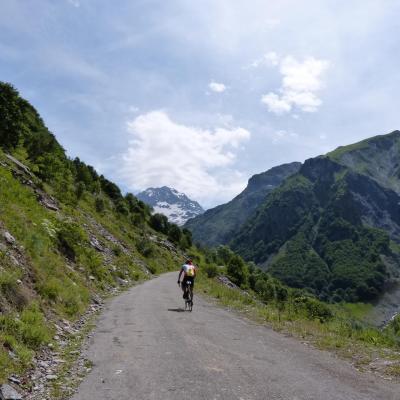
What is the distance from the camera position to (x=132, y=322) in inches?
671

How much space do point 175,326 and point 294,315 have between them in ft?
26.8

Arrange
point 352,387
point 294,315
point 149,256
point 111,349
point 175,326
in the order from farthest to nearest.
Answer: point 149,256, point 294,315, point 175,326, point 111,349, point 352,387

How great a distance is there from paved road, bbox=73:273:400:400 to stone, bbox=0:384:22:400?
1.32 m

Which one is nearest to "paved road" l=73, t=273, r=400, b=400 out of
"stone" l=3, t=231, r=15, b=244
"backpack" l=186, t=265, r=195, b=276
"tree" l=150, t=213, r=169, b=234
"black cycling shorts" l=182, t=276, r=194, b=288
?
"stone" l=3, t=231, r=15, b=244

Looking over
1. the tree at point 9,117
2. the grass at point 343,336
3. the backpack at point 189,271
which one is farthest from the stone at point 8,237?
the tree at point 9,117

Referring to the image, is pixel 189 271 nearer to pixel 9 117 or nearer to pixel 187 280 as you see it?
pixel 187 280

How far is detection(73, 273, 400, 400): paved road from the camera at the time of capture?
28.6 ft

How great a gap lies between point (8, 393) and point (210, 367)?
190 inches

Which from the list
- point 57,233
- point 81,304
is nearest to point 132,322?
point 81,304

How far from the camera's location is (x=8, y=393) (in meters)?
7.98

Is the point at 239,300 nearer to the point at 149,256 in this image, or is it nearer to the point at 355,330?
the point at 355,330

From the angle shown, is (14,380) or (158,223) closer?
(14,380)

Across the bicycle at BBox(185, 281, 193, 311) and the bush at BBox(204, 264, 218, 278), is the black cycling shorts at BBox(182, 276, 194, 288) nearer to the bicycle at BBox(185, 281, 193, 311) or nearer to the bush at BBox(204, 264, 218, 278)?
the bicycle at BBox(185, 281, 193, 311)

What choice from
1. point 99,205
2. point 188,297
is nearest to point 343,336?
point 188,297
